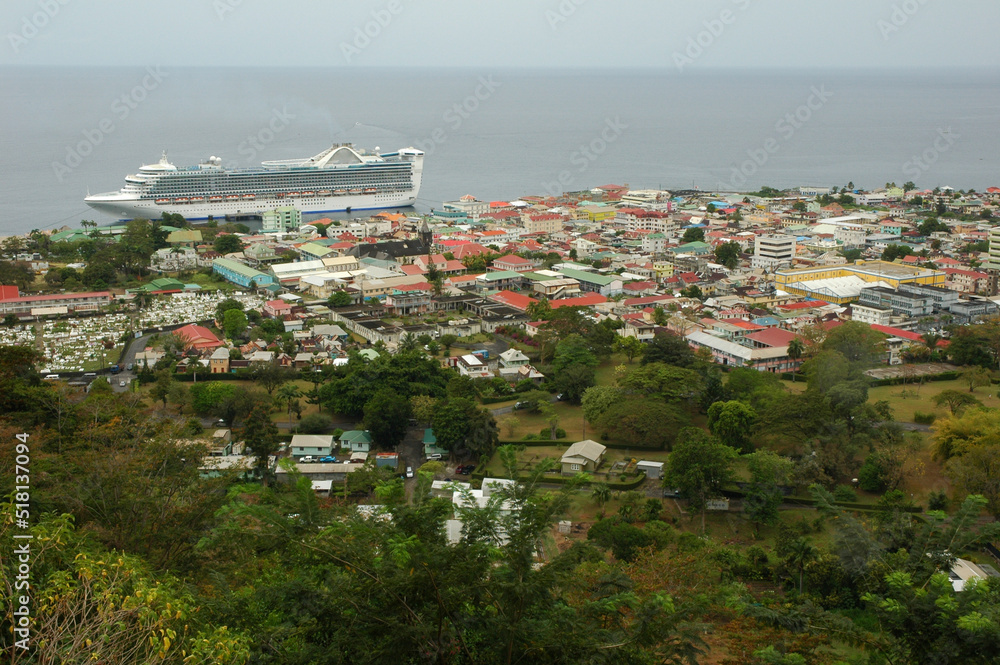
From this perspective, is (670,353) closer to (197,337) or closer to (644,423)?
(644,423)

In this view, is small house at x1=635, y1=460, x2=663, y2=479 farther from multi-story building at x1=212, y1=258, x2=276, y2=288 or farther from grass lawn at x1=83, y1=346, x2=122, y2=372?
multi-story building at x1=212, y1=258, x2=276, y2=288

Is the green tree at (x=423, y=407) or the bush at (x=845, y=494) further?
the green tree at (x=423, y=407)

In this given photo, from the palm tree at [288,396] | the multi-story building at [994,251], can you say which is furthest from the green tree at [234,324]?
the multi-story building at [994,251]

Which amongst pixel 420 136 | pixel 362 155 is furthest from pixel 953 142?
pixel 362 155

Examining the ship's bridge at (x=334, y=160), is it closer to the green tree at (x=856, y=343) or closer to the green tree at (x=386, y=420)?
the green tree at (x=386, y=420)

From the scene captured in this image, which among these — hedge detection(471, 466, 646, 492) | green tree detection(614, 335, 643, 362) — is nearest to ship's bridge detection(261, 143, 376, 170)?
green tree detection(614, 335, 643, 362)
